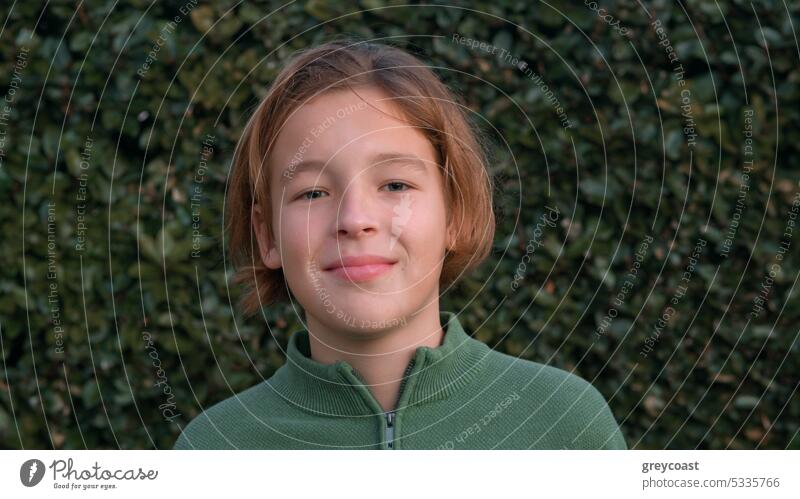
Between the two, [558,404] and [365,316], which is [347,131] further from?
[558,404]

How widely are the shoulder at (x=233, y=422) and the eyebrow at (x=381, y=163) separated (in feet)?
1.43

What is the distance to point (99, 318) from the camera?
3.26 m

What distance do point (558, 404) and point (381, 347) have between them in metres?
0.35

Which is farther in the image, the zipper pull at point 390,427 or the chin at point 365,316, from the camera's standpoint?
the zipper pull at point 390,427

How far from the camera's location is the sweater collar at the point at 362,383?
1.73 meters

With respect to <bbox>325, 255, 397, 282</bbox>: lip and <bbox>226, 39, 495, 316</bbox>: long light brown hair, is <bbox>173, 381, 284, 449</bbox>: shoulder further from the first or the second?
<bbox>325, 255, 397, 282</bbox>: lip

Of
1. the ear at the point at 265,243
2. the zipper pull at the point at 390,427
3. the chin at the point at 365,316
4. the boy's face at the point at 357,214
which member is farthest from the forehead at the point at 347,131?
the zipper pull at the point at 390,427

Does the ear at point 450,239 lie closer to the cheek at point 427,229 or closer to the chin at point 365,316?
the cheek at point 427,229

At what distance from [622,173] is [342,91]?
5.48ft

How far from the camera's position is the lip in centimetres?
165

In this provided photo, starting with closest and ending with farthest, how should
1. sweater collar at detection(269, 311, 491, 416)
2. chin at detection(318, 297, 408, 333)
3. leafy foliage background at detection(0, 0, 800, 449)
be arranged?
chin at detection(318, 297, 408, 333), sweater collar at detection(269, 311, 491, 416), leafy foliage background at detection(0, 0, 800, 449)

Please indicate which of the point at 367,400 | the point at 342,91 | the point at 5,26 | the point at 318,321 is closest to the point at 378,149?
the point at 342,91

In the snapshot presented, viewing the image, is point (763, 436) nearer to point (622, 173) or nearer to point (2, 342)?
point (622, 173)

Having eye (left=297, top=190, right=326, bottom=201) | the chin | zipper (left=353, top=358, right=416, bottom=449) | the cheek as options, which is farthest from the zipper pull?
eye (left=297, top=190, right=326, bottom=201)
